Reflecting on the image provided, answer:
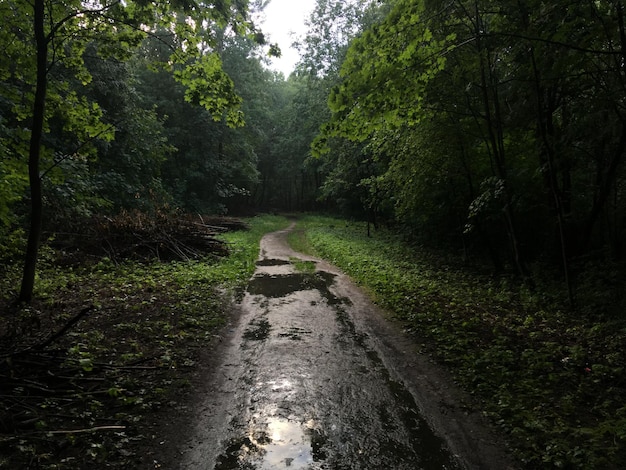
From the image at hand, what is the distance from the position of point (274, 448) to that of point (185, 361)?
2.56m

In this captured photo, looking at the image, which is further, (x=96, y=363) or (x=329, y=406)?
(x=96, y=363)

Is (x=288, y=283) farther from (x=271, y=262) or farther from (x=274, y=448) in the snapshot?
(x=274, y=448)

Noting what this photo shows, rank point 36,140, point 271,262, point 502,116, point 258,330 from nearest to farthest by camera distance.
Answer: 1. point 36,140
2. point 258,330
3. point 502,116
4. point 271,262

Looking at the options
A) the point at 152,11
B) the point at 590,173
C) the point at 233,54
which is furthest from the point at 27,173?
the point at 233,54

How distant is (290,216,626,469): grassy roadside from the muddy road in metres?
0.40

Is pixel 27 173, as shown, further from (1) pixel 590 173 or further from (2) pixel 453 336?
(1) pixel 590 173

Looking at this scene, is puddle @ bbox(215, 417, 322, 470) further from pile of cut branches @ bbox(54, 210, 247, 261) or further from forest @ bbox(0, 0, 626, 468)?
pile of cut branches @ bbox(54, 210, 247, 261)

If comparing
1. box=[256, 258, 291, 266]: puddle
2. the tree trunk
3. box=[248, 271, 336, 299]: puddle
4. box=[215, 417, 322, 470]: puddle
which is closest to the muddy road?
box=[215, 417, 322, 470]: puddle

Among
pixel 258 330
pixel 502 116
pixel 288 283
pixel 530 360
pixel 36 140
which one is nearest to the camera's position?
pixel 530 360

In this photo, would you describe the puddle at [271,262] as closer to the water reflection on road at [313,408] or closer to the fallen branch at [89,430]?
the water reflection on road at [313,408]

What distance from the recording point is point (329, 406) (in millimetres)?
4652

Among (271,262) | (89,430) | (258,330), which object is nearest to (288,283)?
(271,262)

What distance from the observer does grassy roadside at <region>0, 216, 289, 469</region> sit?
369cm

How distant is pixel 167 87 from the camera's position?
103 feet
